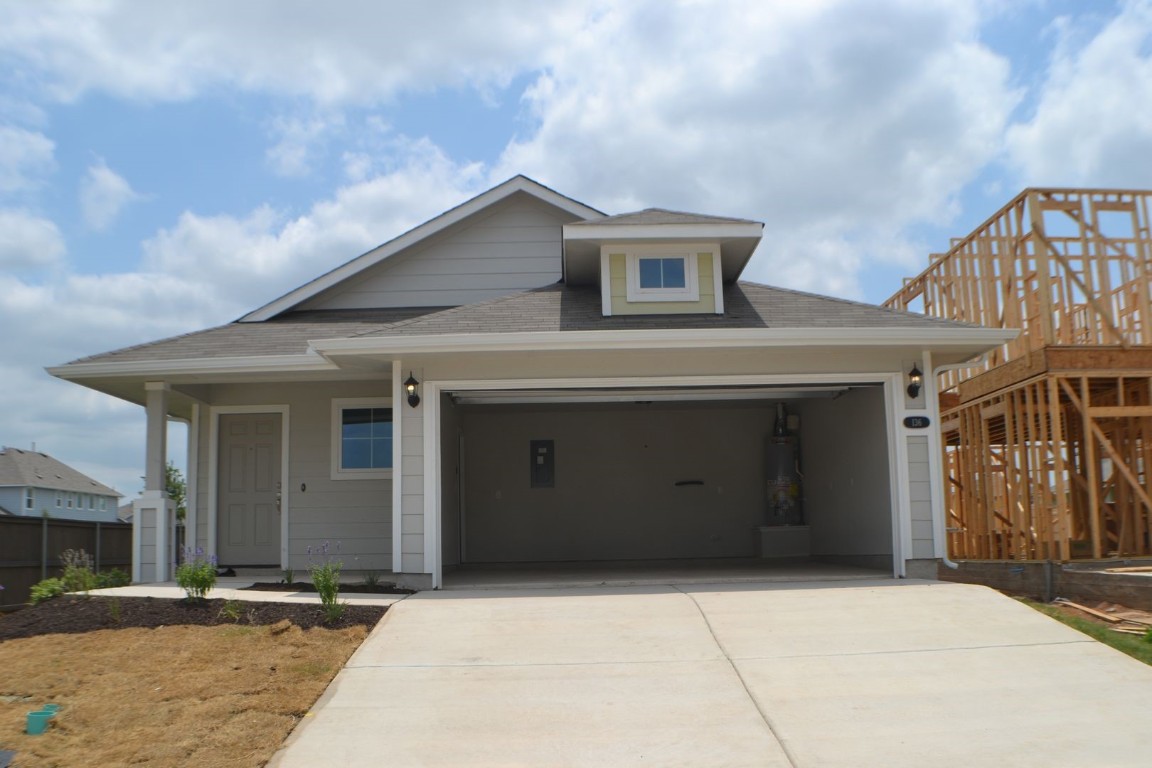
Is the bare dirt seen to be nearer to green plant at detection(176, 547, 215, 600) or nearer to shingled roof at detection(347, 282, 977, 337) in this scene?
green plant at detection(176, 547, 215, 600)

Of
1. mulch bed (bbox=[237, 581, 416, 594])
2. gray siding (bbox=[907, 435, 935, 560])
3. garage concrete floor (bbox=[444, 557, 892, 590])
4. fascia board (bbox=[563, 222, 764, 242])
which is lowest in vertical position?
garage concrete floor (bbox=[444, 557, 892, 590])

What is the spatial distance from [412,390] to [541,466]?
5.21 metres

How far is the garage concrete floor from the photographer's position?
10.6 metres

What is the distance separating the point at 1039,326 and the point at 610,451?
6378 mm

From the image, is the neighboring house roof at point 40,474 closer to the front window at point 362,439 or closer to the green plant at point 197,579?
the front window at point 362,439

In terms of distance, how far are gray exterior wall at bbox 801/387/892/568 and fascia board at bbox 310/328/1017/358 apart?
1.27m

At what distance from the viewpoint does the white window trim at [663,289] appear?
37.5 feet

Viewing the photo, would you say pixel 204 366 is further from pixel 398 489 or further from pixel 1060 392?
pixel 1060 392

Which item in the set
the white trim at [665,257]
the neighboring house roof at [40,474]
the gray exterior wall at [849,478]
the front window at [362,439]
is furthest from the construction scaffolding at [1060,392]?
the neighboring house roof at [40,474]

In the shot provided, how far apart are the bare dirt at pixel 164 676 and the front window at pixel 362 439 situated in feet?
11.3

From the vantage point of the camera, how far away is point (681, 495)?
1529 centimetres

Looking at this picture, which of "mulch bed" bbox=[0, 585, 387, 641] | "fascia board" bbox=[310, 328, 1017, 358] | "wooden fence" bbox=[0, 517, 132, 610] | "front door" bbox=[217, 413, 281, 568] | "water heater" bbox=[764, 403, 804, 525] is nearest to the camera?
"mulch bed" bbox=[0, 585, 387, 641]

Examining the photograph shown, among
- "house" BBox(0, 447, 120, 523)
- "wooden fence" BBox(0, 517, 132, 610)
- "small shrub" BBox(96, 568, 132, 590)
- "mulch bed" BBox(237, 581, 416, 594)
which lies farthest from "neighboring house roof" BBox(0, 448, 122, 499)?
"mulch bed" BBox(237, 581, 416, 594)

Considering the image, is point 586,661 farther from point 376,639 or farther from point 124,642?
point 124,642
